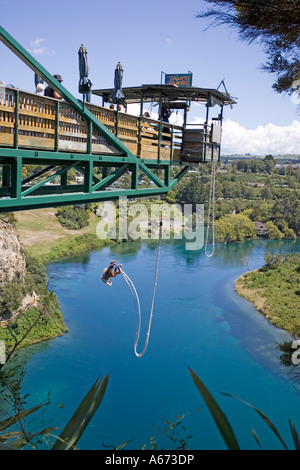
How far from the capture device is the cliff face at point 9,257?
18141mm

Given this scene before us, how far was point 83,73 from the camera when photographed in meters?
5.03

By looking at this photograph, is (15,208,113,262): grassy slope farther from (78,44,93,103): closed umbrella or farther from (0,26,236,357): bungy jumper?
(78,44,93,103): closed umbrella

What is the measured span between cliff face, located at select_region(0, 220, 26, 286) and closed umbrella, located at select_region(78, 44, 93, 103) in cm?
1396

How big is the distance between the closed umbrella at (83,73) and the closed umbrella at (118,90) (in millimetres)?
646

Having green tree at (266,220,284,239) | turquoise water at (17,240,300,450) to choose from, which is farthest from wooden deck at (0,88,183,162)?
green tree at (266,220,284,239)

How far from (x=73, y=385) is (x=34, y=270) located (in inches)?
313

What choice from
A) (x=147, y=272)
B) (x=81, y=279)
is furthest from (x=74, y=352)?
(x=147, y=272)

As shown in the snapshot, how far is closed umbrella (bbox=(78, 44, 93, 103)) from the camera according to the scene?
16.3 feet

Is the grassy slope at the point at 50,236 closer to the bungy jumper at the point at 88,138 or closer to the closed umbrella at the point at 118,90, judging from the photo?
the bungy jumper at the point at 88,138

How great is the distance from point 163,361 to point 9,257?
7.40 m

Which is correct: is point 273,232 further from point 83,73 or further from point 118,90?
point 83,73

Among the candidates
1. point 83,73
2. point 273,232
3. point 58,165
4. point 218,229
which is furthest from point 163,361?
point 273,232

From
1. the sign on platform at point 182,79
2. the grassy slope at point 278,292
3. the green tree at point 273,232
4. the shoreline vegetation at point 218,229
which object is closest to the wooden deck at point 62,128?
the sign on platform at point 182,79

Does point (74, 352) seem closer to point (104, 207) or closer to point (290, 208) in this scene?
point (104, 207)
